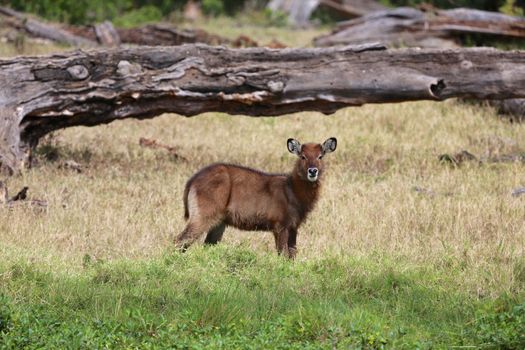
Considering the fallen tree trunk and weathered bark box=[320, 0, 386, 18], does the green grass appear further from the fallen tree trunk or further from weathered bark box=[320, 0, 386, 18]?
weathered bark box=[320, 0, 386, 18]

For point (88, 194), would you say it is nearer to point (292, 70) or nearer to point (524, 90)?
point (292, 70)

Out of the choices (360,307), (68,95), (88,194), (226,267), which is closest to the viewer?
(360,307)

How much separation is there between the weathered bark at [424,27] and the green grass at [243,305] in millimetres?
11864

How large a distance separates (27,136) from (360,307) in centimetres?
706

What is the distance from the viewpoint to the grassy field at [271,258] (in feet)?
23.9

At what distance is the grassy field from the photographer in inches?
287

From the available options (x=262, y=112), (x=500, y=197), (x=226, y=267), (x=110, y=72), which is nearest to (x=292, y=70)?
(x=262, y=112)

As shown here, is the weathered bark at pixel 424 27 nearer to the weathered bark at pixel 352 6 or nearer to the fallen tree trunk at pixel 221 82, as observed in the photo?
the fallen tree trunk at pixel 221 82

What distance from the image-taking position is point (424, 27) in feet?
70.3

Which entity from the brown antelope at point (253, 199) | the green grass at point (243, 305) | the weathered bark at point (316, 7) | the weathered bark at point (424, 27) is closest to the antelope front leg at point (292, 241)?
the brown antelope at point (253, 199)

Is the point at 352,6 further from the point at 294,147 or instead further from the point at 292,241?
the point at 292,241

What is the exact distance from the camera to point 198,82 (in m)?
13.6

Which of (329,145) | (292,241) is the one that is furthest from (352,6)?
(292,241)

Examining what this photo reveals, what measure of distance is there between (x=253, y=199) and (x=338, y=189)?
2.98 meters
